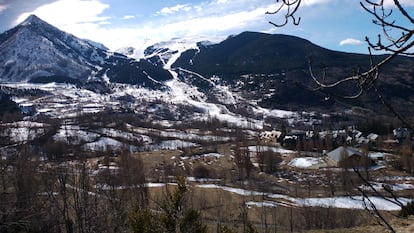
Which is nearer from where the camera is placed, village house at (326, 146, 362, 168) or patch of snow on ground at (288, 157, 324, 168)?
village house at (326, 146, 362, 168)

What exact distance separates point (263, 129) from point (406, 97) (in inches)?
2862

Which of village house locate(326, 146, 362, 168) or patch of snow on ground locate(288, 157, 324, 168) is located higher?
village house locate(326, 146, 362, 168)

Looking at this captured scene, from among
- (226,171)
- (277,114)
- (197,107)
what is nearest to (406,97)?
(277,114)

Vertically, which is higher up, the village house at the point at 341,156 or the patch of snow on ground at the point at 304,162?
the village house at the point at 341,156

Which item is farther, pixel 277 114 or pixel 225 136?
pixel 277 114

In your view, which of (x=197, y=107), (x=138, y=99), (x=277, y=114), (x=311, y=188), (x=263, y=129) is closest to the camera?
(x=311, y=188)

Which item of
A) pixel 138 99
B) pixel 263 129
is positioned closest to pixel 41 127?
pixel 263 129

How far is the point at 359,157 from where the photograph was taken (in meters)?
67.8

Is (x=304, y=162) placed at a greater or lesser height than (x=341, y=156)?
lesser

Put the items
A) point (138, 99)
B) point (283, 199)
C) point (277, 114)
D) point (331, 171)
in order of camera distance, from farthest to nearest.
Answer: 1. point (138, 99)
2. point (277, 114)
3. point (331, 171)
4. point (283, 199)

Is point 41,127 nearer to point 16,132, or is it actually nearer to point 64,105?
point 16,132

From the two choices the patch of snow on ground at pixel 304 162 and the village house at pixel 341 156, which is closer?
the village house at pixel 341 156

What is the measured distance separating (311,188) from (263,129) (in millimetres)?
67482

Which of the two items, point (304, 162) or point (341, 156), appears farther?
point (304, 162)
